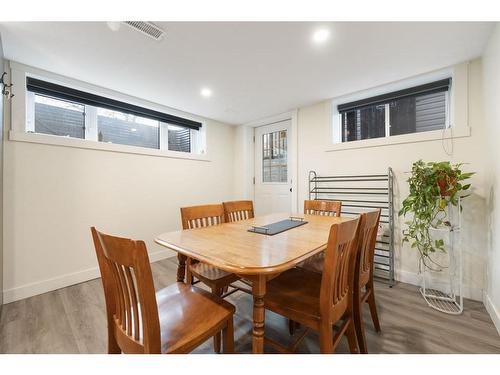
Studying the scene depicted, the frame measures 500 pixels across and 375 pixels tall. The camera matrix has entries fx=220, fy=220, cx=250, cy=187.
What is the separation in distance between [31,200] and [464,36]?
3.96 m

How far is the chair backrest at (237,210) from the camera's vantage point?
209 centimetres

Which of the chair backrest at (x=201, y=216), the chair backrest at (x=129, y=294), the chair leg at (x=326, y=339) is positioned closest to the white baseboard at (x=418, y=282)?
the chair leg at (x=326, y=339)

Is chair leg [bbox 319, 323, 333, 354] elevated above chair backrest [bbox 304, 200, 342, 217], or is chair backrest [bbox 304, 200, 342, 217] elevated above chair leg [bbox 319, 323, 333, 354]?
chair backrest [bbox 304, 200, 342, 217]

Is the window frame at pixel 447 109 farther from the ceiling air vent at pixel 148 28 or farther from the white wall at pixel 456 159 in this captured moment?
the ceiling air vent at pixel 148 28

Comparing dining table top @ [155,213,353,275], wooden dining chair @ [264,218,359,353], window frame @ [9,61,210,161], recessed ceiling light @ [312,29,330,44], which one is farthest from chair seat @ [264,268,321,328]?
window frame @ [9,61,210,161]

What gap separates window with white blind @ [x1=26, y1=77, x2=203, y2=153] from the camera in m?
2.27

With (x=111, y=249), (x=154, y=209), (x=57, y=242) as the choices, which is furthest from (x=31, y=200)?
(x=111, y=249)

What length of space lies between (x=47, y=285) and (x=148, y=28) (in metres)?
2.53

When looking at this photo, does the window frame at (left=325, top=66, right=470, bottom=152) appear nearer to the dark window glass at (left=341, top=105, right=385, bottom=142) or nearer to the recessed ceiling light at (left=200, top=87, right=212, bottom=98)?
the dark window glass at (left=341, top=105, right=385, bottom=142)

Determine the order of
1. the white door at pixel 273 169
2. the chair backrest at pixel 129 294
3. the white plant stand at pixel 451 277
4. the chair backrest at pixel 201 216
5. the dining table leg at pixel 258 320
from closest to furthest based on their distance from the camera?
the chair backrest at pixel 129 294, the dining table leg at pixel 258 320, the chair backrest at pixel 201 216, the white plant stand at pixel 451 277, the white door at pixel 273 169

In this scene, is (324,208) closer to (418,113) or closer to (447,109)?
(418,113)

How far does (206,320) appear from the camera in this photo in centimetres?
100

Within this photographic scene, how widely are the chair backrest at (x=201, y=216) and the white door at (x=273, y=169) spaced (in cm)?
185
